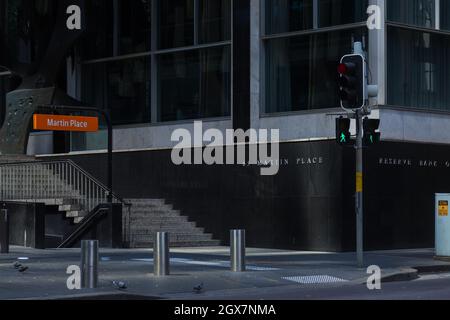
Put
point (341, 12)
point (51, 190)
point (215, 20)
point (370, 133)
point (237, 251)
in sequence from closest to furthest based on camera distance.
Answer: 1. point (237, 251)
2. point (370, 133)
3. point (341, 12)
4. point (51, 190)
5. point (215, 20)

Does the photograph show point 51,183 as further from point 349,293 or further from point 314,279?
point 349,293

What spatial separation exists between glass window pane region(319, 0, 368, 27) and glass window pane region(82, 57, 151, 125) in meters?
7.96

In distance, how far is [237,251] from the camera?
1916cm

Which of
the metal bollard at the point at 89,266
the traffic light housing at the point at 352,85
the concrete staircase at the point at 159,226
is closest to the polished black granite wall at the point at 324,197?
the concrete staircase at the point at 159,226

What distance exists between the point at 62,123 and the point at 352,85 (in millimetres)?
12401

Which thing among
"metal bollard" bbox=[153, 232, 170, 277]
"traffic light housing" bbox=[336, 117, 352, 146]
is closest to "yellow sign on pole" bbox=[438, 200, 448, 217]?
"traffic light housing" bbox=[336, 117, 352, 146]

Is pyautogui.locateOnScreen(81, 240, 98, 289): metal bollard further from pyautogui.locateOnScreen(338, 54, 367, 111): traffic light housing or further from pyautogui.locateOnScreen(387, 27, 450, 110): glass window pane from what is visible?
pyautogui.locateOnScreen(387, 27, 450, 110): glass window pane

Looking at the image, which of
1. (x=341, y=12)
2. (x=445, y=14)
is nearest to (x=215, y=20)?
(x=341, y=12)

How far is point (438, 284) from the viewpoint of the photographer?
58.1 ft

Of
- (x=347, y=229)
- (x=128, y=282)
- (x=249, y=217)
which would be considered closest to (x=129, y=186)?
(x=249, y=217)

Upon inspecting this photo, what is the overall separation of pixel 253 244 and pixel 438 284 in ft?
35.9

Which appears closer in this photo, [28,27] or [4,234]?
[4,234]

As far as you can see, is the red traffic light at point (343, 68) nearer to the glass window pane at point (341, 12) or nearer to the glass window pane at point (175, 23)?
the glass window pane at point (341, 12)
